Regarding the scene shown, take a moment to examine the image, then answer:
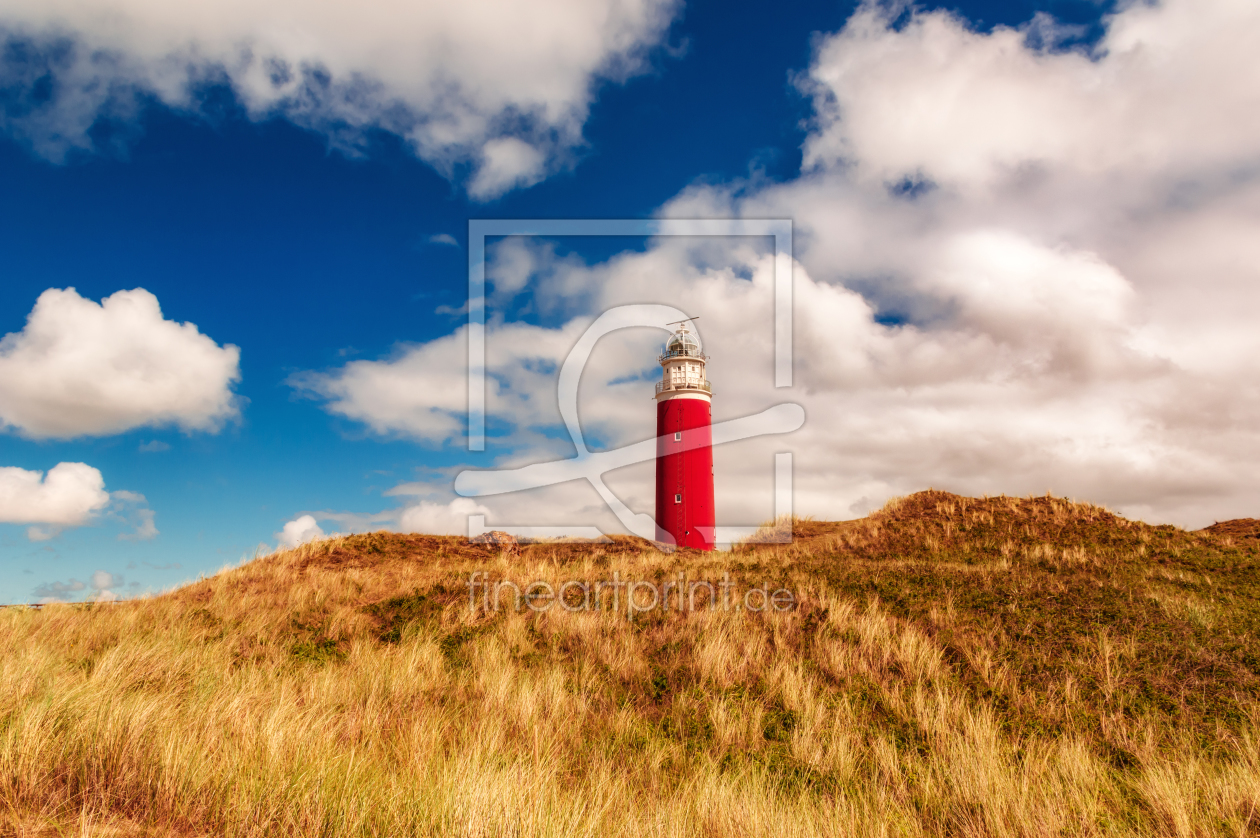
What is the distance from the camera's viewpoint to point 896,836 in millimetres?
4465

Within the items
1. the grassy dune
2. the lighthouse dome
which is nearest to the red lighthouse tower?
the lighthouse dome

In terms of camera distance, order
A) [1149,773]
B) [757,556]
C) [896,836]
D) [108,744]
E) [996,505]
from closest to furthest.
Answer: [108,744] → [896,836] → [1149,773] → [757,556] → [996,505]

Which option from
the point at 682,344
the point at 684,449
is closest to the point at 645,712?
the point at 684,449

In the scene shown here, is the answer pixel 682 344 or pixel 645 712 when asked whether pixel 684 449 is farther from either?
pixel 645 712

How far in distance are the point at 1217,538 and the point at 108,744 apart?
2968 cm

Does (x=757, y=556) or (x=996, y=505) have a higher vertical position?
(x=996, y=505)

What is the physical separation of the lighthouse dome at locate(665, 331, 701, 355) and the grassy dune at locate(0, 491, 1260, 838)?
735 inches

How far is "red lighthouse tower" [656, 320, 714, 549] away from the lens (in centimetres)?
2772

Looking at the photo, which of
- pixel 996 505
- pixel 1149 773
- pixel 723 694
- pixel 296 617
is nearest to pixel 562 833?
pixel 723 694

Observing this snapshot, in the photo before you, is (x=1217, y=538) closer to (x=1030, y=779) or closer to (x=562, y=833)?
(x=1030, y=779)

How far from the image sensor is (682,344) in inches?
1220

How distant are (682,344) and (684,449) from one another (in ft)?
19.9

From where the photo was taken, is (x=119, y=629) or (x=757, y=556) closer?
(x=119, y=629)

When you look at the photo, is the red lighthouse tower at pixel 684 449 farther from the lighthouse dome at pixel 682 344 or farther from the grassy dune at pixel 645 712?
the grassy dune at pixel 645 712
